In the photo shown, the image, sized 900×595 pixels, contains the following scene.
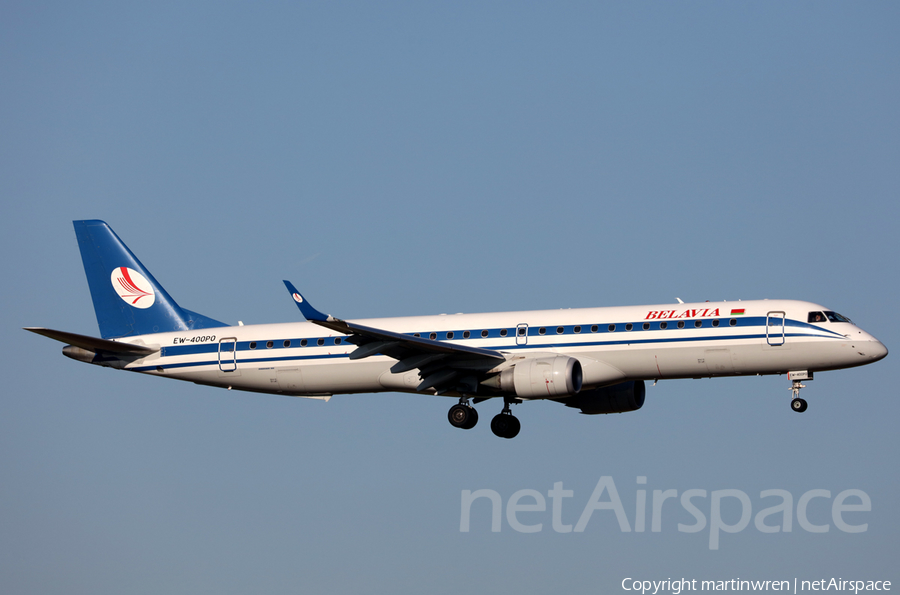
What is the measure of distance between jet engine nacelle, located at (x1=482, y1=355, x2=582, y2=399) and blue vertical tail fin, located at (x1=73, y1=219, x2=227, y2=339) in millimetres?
14949

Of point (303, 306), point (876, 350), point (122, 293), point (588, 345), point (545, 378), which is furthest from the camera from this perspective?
point (122, 293)

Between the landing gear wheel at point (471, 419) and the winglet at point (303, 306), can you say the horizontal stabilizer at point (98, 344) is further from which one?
the landing gear wheel at point (471, 419)

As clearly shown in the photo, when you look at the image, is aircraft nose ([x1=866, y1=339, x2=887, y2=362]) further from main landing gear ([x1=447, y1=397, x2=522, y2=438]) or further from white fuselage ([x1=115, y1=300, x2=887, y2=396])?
main landing gear ([x1=447, y1=397, x2=522, y2=438])

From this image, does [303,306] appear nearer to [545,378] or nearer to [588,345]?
[545,378]

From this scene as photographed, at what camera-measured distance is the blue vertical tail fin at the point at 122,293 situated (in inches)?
1961

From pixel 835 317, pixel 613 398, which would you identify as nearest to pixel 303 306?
pixel 613 398

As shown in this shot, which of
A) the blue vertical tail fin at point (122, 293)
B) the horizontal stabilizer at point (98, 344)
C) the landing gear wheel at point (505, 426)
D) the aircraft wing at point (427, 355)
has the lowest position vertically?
the landing gear wheel at point (505, 426)

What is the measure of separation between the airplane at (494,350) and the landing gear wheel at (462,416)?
0.05 metres

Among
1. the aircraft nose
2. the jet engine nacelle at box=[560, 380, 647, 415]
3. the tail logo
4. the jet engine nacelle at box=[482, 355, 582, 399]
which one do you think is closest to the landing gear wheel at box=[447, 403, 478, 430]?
the jet engine nacelle at box=[482, 355, 582, 399]

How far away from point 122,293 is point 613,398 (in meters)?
21.8

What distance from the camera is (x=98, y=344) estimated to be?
4653 cm

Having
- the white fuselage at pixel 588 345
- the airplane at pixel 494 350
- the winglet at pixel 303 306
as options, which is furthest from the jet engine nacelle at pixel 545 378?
the winglet at pixel 303 306

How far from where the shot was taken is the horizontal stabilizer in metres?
43.4

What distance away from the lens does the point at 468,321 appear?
44.2 metres
